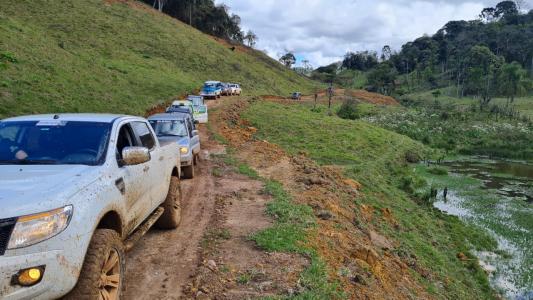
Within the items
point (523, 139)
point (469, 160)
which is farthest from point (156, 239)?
point (523, 139)

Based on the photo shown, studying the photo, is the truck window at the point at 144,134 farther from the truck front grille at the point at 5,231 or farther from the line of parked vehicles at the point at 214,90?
the line of parked vehicles at the point at 214,90

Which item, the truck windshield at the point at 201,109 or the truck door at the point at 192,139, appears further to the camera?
the truck windshield at the point at 201,109

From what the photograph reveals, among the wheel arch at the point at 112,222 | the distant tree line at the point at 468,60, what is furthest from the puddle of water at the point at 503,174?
the distant tree line at the point at 468,60

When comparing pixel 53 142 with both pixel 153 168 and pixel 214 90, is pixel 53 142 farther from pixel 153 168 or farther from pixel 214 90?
pixel 214 90

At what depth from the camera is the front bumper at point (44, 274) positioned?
346 centimetres

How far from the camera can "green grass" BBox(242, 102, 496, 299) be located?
43.3 ft

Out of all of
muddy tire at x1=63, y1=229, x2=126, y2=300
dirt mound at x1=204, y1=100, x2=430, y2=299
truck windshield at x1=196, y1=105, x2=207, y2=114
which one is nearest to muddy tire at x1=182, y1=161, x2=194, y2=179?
dirt mound at x1=204, y1=100, x2=430, y2=299

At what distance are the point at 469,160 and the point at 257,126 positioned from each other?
720 inches

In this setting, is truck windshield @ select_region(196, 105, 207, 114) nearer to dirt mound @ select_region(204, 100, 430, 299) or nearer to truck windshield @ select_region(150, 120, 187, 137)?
dirt mound @ select_region(204, 100, 430, 299)

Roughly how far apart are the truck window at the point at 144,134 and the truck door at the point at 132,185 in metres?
0.19

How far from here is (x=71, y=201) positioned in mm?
4004

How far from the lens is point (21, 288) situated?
11.6 ft

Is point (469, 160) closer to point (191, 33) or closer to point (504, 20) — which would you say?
point (191, 33)

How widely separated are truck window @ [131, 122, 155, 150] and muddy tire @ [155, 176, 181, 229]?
1175mm
